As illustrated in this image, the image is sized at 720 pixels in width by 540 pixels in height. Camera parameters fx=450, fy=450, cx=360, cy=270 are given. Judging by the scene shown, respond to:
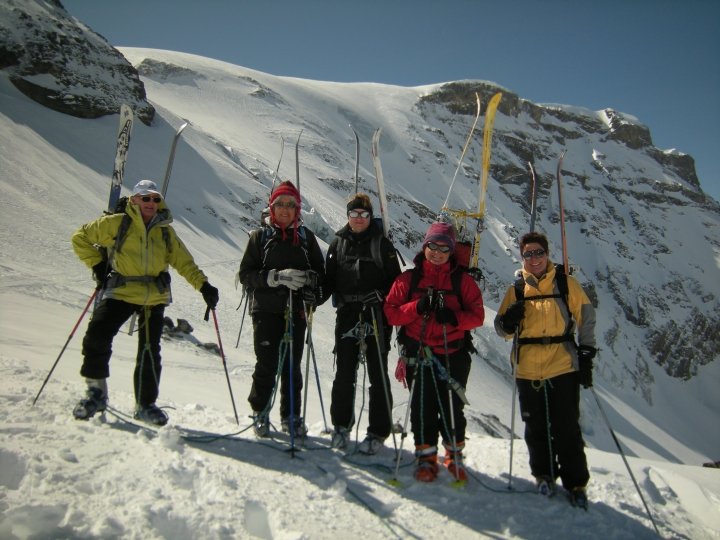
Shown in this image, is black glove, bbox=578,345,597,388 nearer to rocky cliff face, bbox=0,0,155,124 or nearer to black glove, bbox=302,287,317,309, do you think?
black glove, bbox=302,287,317,309

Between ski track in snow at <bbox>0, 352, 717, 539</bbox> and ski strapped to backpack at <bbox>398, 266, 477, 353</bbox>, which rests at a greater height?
ski strapped to backpack at <bbox>398, 266, 477, 353</bbox>

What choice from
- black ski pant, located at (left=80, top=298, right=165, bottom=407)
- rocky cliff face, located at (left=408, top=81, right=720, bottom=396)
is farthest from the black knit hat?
rocky cliff face, located at (left=408, top=81, right=720, bottom=396)

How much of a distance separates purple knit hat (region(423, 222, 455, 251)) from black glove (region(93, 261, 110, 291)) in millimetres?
2776


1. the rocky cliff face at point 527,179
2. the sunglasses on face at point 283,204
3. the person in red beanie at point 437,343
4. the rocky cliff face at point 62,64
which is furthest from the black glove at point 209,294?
the rocky cliff face at point 62,64

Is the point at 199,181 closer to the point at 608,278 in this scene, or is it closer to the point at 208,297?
the point at 208,297

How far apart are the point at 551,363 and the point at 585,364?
0.27 m

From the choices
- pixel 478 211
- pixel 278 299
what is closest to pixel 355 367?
pixel 278 299

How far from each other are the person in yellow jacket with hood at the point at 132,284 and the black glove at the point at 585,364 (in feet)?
11.3

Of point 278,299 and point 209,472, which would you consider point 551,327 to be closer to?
point 278,299

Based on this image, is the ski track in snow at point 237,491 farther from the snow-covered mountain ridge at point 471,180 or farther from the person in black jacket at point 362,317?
the snow-covered mountain ridge at point 471,180

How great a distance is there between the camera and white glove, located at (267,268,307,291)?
12.7 ft

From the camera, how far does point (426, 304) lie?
3.51 metres

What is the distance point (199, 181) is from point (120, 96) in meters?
10.6

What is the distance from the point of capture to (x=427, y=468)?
3574mm
